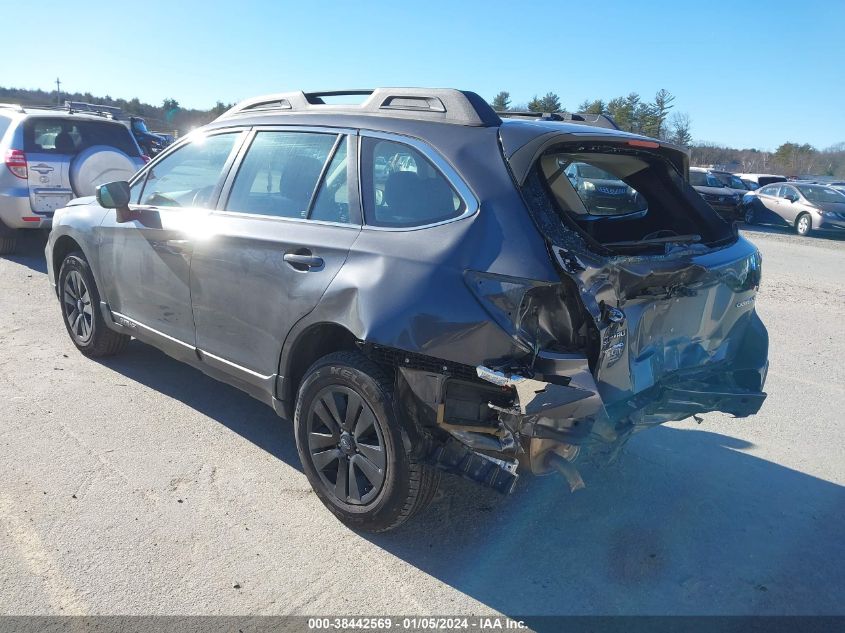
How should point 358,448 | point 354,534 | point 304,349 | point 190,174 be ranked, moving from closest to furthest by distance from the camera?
point 358,448, point 354,534, point 304,349, point 190,174

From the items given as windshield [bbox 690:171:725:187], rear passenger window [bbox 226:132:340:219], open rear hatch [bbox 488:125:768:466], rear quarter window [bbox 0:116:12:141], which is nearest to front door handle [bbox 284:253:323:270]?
rear passenger window [bbox 226:132:340:219]

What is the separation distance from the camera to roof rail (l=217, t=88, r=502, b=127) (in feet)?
10.3

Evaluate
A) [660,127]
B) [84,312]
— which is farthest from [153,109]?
[84,312]

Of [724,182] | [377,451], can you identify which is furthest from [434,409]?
[724,182]

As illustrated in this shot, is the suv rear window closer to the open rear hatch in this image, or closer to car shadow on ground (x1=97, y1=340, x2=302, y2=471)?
car shadow on ground (x1=97, y1=340, x2=302, y2=471)

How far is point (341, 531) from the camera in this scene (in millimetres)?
3326

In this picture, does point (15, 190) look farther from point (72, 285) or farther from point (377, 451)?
point (377, 451)

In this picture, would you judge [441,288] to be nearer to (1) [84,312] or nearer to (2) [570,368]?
(2) [570,368]

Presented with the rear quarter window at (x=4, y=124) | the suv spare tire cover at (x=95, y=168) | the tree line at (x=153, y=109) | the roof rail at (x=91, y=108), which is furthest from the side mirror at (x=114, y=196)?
the tree line at (x=153, y=109)

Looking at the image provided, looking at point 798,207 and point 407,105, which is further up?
point 407,105

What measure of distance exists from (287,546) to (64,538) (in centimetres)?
102

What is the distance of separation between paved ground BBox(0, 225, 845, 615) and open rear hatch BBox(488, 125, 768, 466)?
0.65 metres

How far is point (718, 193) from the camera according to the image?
70.5ft

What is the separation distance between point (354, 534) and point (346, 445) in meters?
0.44
